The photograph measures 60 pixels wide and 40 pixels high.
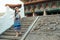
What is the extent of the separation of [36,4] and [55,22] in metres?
13.1

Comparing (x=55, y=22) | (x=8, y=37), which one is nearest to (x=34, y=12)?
(x=55, y=22)

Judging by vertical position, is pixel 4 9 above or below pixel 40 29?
above

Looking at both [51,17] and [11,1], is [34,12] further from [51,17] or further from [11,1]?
[51,17]

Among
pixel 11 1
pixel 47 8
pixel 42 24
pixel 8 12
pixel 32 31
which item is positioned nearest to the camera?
pixel 32 31

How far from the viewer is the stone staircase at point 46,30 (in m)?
10.4

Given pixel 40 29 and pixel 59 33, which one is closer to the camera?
pixel 59 33

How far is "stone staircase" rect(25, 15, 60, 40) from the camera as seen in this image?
34.1 feet

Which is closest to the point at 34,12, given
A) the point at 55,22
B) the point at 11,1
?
the point at 11,1

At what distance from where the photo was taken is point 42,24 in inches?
485

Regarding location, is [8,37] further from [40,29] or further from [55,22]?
[55,22]

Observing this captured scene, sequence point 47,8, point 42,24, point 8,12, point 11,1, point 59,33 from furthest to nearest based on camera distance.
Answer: point 47,8
point 11,1
point 8,12
point 42,24
point 59,33

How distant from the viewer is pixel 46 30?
1130 centimetres

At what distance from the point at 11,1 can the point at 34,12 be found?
28.8 feet

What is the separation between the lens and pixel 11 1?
1664 centimetres
